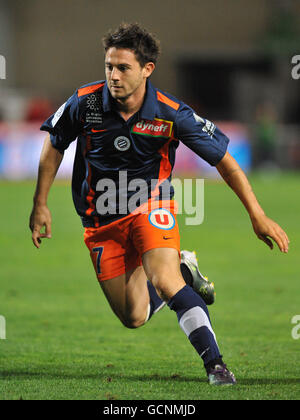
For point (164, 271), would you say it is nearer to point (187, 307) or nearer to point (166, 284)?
point (166, 284)

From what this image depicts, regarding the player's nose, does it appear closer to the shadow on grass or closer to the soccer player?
the soccer player

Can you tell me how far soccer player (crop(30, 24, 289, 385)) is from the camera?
555 cm

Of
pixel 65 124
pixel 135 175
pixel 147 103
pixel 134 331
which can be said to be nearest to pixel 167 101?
pixel 147 103

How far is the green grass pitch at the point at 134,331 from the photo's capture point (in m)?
5.43

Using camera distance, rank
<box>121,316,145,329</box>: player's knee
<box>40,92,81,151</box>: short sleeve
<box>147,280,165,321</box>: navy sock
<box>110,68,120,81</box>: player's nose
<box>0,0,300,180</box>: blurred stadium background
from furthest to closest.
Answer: <box>0,0,300,180</box>: blurred stadium background → <box>147,280,165,321</box>: navy sock → <box>121,316,145,329</box>: player's knee → <box>40,92,81,151</box>: short sleeve → <box>110,68,120,81</box>: player's nose

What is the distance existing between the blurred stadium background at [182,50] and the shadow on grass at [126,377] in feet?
99.4

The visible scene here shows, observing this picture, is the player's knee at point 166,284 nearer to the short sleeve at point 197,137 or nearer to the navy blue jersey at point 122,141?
the navy blue jersey at point 122,141

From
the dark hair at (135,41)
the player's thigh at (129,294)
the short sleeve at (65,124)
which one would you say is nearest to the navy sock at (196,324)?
the player's thigh at (129,294)

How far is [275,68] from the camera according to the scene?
36.3m

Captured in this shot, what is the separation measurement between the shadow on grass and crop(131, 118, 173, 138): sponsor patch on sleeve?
161cm

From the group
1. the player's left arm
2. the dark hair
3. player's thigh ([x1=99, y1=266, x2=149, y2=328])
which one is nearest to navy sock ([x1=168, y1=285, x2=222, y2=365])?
the player's left arm

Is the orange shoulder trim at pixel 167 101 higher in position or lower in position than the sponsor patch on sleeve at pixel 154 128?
higher
